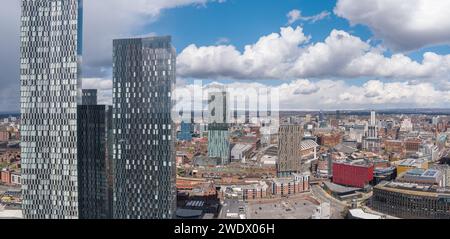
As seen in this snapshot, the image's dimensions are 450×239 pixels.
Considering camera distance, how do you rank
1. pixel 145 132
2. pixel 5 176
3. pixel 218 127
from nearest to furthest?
pixel 145 132 → pixel 5 176 → pixel 218 127

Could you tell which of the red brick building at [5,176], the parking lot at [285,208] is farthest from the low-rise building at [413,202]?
the red brick building at [5,176]

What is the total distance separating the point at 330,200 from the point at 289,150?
8.71 feet

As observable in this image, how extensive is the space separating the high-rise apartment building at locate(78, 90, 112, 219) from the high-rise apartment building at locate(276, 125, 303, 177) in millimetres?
6153

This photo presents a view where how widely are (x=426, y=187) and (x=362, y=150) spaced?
5.39 metres

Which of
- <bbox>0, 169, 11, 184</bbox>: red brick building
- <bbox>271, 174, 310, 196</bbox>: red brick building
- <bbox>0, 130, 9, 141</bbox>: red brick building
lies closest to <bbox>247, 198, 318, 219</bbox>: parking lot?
<bbox>271, 174, 310, 196</bbox>: red brick building

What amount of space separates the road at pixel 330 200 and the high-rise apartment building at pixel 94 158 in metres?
4.51

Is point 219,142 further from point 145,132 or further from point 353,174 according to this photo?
point 145,132

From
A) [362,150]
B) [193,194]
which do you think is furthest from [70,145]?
[362,150]

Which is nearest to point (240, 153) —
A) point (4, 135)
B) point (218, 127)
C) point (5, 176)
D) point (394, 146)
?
point (218, 127)

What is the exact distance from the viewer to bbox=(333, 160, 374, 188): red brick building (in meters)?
9.32

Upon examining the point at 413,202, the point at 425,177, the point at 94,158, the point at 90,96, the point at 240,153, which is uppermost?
the point at 90,96

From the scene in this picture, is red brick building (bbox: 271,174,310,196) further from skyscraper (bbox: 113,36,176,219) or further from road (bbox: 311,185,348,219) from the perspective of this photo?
skyscraper (bbox: 113,36,176,219)

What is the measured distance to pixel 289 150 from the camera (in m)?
10.5

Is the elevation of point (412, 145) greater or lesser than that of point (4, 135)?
lesser
